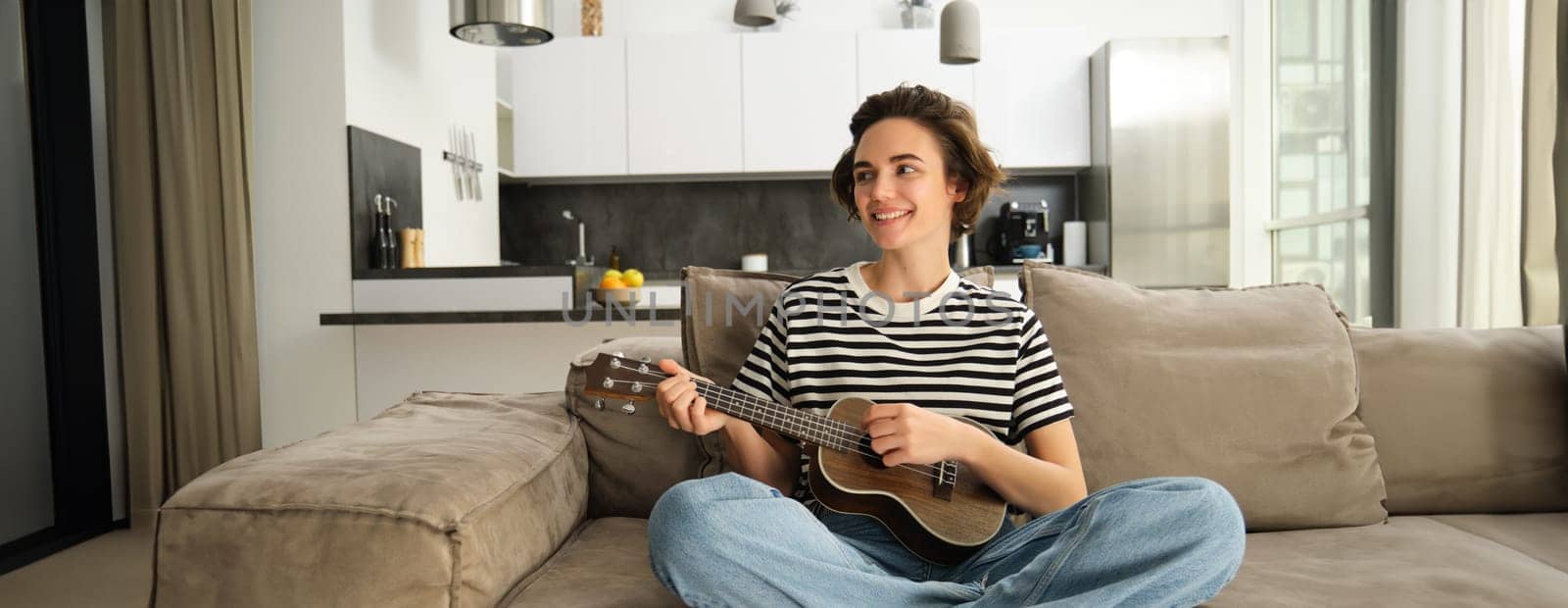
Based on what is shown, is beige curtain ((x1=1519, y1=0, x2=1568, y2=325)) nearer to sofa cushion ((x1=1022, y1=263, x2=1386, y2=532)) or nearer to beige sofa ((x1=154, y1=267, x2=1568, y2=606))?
beige sofa ((x1=154, y1=267, x2=1568, y2=606))

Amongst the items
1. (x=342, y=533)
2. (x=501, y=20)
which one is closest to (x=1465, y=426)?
(x=342, y=533)

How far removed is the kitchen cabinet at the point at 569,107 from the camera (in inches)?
193

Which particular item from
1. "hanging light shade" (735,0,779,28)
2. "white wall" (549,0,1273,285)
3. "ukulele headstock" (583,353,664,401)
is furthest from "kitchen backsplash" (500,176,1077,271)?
"ukulele headstock" (583,353,664,401)

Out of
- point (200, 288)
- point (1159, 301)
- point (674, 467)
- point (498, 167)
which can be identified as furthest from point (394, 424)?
point (498, 167)

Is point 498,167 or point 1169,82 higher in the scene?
point 1169,82

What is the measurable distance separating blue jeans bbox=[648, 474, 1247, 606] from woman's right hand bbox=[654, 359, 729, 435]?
0.15 m

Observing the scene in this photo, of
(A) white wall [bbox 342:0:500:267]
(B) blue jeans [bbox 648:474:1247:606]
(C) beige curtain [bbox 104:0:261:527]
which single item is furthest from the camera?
(A) white wall [bbox 342:0:500:267]

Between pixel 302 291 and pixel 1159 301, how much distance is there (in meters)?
2.69

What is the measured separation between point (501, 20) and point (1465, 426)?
265 centimetres

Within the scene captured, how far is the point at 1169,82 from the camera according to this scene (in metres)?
4.61

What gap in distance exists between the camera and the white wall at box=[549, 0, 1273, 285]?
4.83 metres

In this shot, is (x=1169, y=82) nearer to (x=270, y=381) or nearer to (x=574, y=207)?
(x=574, y=207)

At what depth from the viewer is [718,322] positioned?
5.48 ft

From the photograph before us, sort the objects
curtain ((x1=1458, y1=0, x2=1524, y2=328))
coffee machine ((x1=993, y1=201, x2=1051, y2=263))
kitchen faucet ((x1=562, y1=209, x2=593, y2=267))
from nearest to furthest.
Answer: curtain ((x1=1458, y1=0, x2=1524, y2=328)), coffee machine ((x1=993, y1=201, x2=1051, y2=263)), kitchen faucet ((x1=562, y1=209, x2=593, y2=267))
